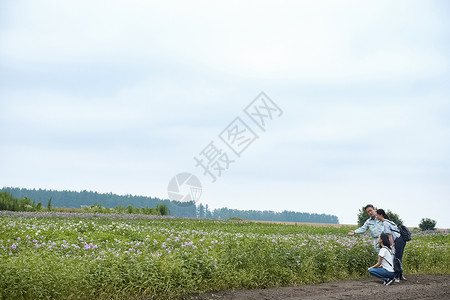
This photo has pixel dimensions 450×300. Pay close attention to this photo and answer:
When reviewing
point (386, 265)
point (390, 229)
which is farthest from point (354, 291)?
point (390, 229)

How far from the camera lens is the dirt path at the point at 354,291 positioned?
724cm

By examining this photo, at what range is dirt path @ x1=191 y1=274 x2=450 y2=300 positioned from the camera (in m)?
7.24

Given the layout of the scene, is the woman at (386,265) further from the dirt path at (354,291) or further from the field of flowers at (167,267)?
the field of flowers at (167,267)

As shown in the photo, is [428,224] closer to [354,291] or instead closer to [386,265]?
[386,265]

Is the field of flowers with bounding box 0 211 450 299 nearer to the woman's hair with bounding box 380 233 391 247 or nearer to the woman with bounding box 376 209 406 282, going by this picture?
the woman with bounding box 376 209 406 282

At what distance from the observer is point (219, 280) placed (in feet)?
24.5

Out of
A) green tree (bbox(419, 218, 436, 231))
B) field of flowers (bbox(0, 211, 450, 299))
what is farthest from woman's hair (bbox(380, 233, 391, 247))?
green tree (bbox(419, 218, 436, 231))

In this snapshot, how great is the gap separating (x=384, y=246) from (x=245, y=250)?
10.6 feet

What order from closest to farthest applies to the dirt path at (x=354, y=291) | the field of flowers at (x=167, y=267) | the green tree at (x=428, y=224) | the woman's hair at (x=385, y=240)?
the field of flowers at (x=167, y=267) → the dirt path at (x=354, y=291) → the woman's hair at (x=385, y=240) → the green tree at (x=428, y=224)

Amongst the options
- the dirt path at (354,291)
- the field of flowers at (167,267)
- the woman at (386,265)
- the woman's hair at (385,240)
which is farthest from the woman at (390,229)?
the field of flowers at (167,267)

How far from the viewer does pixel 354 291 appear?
26.2 feet

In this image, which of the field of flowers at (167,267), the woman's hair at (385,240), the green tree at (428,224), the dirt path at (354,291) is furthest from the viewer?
the green tree at (428,224)

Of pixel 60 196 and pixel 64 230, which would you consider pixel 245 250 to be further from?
pixel 60 196

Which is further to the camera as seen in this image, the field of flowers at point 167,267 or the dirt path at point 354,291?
the dirt path at point 354,291
